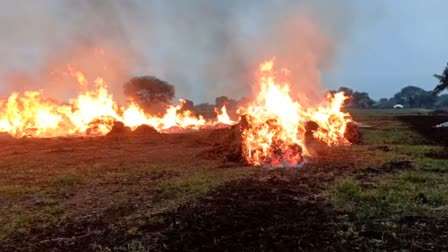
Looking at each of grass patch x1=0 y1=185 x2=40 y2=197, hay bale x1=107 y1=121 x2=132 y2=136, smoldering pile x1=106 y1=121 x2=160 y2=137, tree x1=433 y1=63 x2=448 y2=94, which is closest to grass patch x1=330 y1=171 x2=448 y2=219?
grass patch x1=0 y1=185 x2=40 y2=197

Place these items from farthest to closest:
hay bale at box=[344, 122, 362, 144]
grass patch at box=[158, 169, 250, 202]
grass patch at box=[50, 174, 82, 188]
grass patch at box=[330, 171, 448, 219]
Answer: hay bale at box=[344, 122, 362, 144]
grass patch at box=[50, 174, 82, 188]
grass patch at box=[158, 169, 250, 202]
grass patch at box=[330, 171, 448, 219]

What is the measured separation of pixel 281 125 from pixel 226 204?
30.2 ft

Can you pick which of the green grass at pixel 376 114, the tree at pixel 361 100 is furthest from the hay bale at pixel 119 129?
the tree at pixel 361 100

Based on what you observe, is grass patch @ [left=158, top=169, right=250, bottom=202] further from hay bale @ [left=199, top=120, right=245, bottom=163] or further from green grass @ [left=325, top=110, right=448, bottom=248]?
green grass @ [left=325, top=110, right=448, bottom=248]

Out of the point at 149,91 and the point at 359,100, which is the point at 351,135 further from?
the point at 359,100

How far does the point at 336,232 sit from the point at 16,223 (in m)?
7.67

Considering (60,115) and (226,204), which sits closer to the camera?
(226,204)

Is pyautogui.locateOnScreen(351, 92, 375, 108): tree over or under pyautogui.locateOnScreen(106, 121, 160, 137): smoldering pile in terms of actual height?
over

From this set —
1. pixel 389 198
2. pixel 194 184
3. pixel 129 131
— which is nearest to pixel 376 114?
pixel 129 131

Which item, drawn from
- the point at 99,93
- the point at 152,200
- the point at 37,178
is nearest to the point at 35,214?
the point at 152,200

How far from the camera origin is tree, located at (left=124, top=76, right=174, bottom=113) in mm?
86938

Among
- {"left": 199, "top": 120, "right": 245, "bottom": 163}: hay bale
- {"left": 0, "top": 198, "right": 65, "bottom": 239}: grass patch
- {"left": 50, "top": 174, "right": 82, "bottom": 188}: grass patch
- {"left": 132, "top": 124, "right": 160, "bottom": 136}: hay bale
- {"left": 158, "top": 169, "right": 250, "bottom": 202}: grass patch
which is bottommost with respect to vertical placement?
{"left": 0, "top": 198, "right": 65, "bottom": 239}: grass patch

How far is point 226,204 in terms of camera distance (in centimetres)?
1175

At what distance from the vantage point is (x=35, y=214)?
1152cm
